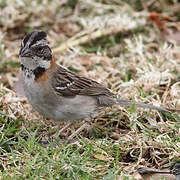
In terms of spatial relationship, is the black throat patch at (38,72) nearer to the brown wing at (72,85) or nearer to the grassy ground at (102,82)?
the brown wing at (72,85)

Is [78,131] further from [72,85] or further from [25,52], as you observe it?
[25,52]

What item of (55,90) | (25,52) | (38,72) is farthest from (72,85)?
(25,52)

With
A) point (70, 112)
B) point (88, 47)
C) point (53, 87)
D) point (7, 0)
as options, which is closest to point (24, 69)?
point (53, 87)

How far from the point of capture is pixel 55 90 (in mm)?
4781

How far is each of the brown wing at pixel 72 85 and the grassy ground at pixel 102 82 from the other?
365 millimetres

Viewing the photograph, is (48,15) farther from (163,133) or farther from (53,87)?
(163,133)

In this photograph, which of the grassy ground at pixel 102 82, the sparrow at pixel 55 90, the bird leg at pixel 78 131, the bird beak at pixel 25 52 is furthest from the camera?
the bird leg at pixel 78 131

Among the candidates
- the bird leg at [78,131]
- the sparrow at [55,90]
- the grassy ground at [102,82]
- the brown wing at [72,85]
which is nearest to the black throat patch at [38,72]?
the sparrow at [55,90]

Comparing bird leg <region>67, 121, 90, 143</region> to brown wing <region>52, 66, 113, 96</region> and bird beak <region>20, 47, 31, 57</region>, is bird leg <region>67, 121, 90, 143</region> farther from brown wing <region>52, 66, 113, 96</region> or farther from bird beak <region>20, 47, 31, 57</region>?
bird beak <region>20, 47, 31, 57</region>

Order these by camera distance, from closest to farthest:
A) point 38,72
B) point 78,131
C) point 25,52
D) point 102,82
→ point 25,52 < point 38,72 < point 78,131 < point 102,82

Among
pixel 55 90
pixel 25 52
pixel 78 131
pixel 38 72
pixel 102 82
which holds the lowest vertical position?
pixel 102 82

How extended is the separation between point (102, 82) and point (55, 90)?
1201 millimetres

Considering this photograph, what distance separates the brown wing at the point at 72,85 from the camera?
4.85 metres

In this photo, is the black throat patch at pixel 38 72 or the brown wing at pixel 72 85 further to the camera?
the brown wing at pixel 72 85
